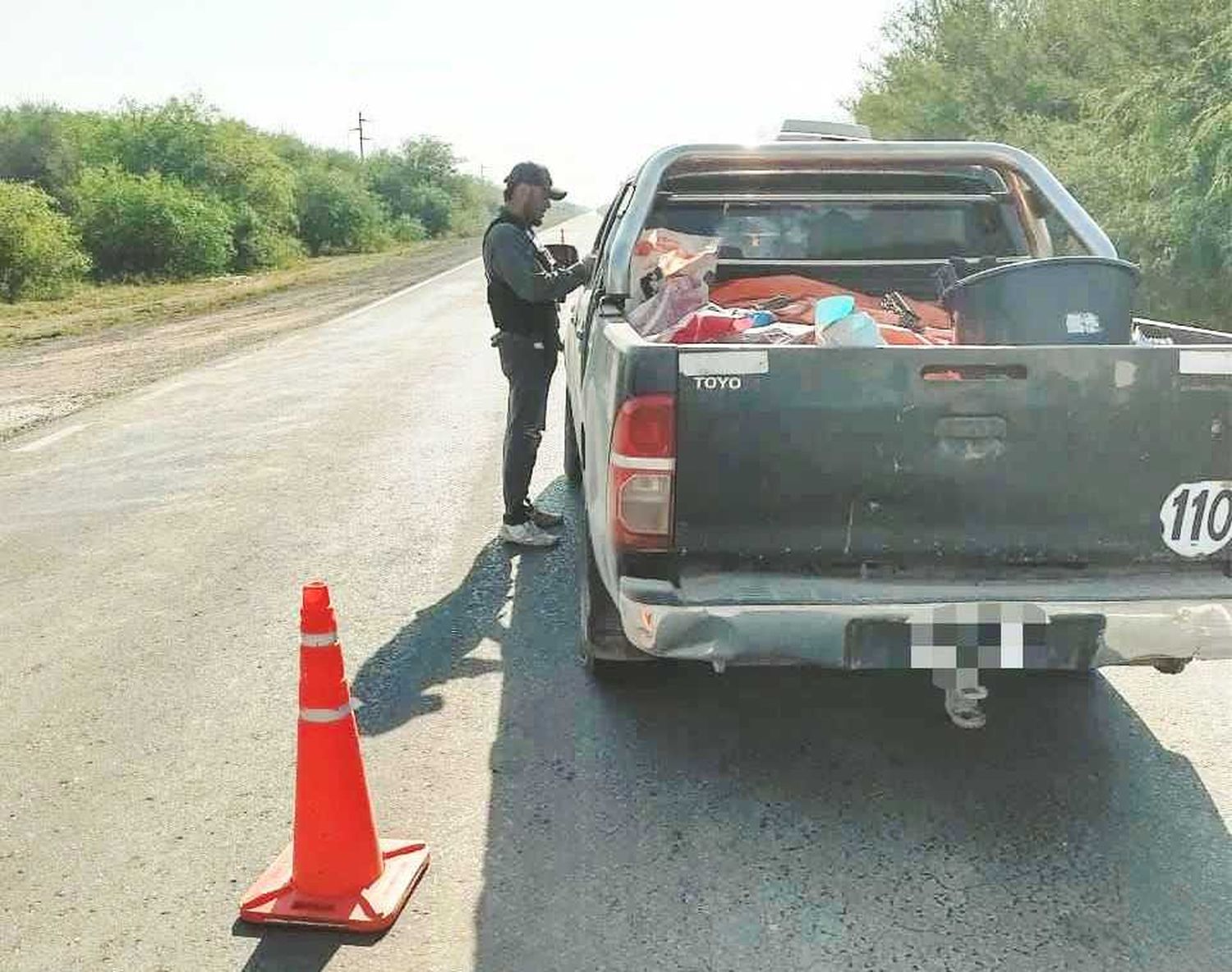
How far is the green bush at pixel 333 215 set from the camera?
51750mm

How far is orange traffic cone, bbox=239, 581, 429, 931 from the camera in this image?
2.97 meters

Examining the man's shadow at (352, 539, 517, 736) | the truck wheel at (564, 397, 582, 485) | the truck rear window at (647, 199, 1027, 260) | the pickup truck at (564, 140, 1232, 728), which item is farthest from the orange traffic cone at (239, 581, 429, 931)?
the truck wheel at (564, 397, 582, 485)

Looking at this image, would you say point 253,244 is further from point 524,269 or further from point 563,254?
point 524,269

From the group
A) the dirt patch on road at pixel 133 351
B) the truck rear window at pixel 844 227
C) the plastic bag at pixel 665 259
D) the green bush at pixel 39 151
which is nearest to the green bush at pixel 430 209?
the green bush at pixel 39 151

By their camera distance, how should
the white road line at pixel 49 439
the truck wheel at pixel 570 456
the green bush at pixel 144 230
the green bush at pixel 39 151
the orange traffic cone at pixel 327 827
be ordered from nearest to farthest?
the orange traffic cone at pixel 327 827 → the truck wheel at pixel 570 456 → the white road line at pixel 49 439 → the green bush at pixel 144 230 → the green bush at pixel 39 151

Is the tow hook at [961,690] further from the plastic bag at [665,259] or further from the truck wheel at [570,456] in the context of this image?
the truck wheel at [570,456]

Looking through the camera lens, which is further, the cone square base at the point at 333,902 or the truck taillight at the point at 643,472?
the truck taillight at the point at 643,472

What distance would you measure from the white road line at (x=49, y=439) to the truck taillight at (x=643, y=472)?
25.0 ft

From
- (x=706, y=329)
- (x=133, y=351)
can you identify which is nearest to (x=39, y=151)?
(x=133, y=351)

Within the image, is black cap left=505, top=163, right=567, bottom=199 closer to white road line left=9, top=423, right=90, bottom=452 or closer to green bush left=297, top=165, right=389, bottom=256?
white road line left=9, top=423, right=90, bottom=452

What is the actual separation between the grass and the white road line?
27.4ft

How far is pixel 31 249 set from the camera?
26.2 meters

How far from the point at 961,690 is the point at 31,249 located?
27.4 metres

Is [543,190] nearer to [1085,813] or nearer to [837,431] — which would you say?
[837,431]
